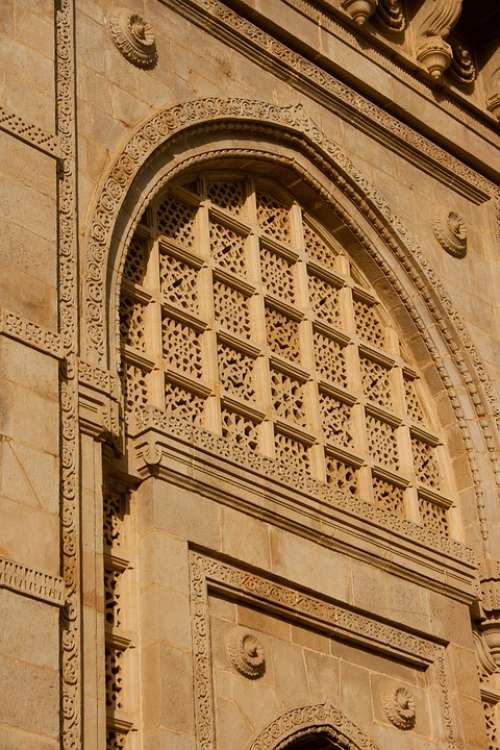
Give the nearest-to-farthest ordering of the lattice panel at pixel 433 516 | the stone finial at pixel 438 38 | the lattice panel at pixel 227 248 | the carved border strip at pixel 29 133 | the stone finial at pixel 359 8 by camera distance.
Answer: the carved border strip at pixel 29 133 < the lattice panel at pixel 227 248 < the lattice panel at pixel 433 516 < the stone finial at pixel 359 8 < the stone finial at pixel 438 38

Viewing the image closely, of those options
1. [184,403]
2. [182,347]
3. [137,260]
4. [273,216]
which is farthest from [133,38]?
[184,403]

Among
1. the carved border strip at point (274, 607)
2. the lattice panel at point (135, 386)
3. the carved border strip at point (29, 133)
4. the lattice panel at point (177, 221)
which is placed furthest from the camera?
the lattice panel at point (177, 221)

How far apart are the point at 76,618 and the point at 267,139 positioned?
4316mm

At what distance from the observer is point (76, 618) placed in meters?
8.45

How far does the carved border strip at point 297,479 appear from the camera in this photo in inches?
382

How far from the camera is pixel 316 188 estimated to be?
470 inches

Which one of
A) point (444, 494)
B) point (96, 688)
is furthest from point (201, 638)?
point (444, 494)

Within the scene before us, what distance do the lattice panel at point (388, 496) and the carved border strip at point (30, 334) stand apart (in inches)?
115

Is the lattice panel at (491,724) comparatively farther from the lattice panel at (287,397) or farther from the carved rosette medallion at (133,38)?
the carved rosette medallion at (133,38)

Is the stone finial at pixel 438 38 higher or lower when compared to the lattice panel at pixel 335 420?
higher

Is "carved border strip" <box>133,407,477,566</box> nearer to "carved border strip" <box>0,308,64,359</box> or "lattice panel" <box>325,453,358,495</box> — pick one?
"lattice panel" <box>325,453,358,495</box>

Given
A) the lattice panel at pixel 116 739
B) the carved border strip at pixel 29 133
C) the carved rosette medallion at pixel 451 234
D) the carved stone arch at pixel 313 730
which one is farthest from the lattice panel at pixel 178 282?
the lattice panel at pixel 116 739

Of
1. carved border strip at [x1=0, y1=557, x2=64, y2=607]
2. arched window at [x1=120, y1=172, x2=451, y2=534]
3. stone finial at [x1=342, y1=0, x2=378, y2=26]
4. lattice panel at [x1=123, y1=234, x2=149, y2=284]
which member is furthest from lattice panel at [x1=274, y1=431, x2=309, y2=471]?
stone finial at [x1=342, y1=0, x2=378, y2=26]

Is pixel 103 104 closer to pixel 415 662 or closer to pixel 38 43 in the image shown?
pixel 38 43
